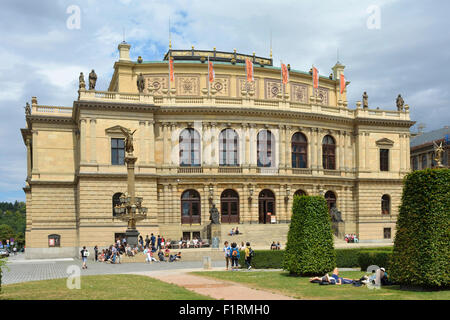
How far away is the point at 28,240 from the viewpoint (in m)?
63.2

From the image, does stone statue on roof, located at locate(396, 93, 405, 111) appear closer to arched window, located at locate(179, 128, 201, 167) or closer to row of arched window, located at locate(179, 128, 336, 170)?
row of arched window, located at locate(179, 128, 336, 170)

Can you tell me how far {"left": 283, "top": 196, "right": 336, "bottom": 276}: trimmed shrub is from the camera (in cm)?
2889

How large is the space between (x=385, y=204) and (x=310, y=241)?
1758 inches

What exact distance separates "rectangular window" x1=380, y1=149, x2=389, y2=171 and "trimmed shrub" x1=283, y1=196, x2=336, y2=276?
43074 mm

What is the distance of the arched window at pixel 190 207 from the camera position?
201 feet

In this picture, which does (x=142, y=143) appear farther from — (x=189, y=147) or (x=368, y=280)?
(x=368, y=280)

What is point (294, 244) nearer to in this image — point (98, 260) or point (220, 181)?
point (98, 260)

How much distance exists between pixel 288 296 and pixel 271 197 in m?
42.9

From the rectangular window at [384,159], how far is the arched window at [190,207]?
2558 cm

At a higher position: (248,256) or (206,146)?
(206,146)

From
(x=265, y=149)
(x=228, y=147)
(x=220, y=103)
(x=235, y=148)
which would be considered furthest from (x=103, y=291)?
(x=265, y=149)

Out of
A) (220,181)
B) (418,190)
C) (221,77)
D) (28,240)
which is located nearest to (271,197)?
(220,181)

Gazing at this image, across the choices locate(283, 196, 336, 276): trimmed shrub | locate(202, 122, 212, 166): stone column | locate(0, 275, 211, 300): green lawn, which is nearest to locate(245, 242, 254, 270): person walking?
locate(283, 196, 336, 276): trimmed shrub

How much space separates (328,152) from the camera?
68312 millimetres
